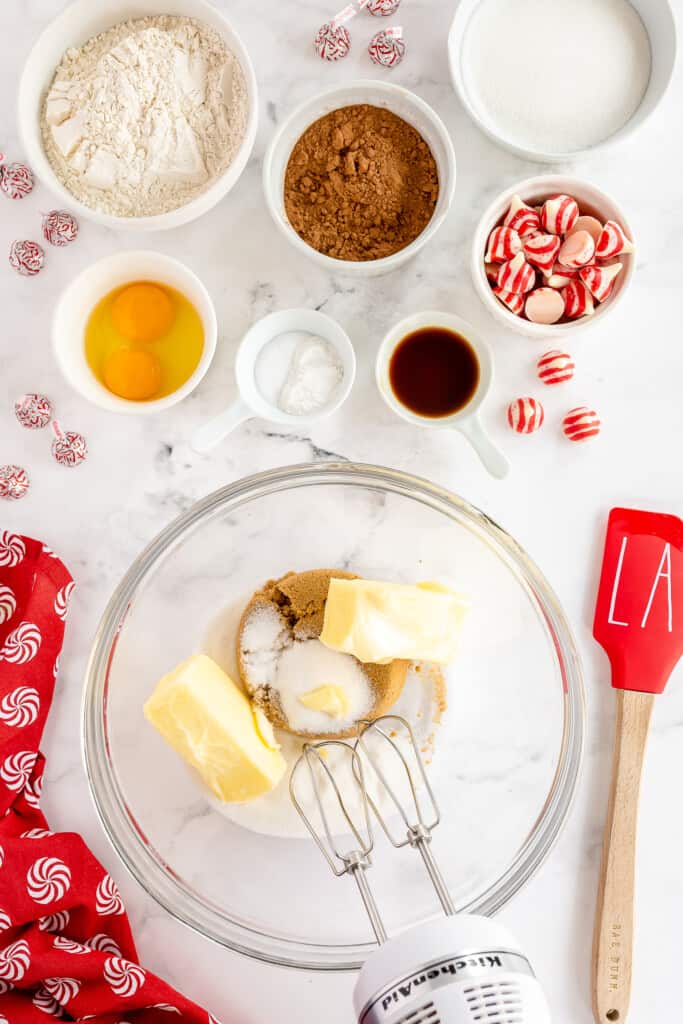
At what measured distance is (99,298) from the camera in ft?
4.29

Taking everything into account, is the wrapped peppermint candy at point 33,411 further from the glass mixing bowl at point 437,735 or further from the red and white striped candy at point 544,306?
the red and white striped candy at point 544,306

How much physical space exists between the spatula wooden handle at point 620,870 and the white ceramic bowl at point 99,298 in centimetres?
74

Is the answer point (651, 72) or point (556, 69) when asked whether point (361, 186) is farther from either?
point (651, 72)

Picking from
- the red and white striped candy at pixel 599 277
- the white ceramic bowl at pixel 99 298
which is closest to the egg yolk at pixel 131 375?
the white ceramic bowl at pixel 99 298

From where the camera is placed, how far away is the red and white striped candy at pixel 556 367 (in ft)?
4.24

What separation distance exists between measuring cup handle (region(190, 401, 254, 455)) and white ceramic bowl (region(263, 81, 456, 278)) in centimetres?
23

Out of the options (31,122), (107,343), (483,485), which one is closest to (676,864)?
(483,485)

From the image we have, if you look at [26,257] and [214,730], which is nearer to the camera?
[214,730]

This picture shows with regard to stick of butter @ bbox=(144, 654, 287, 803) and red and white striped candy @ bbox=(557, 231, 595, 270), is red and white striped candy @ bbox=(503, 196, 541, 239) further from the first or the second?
stick of butter @ bbox=(144, 654, 287, 803)

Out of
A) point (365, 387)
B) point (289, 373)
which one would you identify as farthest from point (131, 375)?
point (365, 387)

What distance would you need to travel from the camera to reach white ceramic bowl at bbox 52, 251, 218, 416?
4.09 ft

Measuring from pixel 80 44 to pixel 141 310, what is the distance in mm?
374

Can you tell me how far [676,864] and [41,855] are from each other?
87 centimetres

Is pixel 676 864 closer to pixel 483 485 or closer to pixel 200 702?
pixel 483 485
